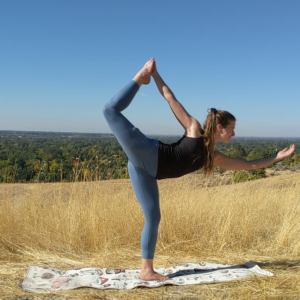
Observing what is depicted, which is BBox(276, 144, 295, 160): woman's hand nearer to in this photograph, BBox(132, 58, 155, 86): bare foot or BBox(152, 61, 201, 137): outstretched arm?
BBox(152, 61, 201, 137): outstretched arm

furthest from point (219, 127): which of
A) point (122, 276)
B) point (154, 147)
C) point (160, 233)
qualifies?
point (160, 233)

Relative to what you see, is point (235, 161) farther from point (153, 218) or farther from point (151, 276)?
point (151, 276)

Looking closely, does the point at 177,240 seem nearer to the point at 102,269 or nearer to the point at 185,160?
the point at 102,269

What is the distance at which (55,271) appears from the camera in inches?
115

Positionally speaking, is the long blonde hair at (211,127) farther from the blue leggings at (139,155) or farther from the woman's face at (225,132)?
the blue leggings at (139,155)

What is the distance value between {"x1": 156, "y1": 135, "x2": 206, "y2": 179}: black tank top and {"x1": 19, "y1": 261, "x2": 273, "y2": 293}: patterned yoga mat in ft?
2.90

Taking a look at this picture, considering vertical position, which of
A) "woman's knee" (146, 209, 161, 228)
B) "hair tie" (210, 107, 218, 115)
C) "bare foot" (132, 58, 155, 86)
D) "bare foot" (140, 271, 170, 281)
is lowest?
"bare foot" (140, 271, 170, 281)

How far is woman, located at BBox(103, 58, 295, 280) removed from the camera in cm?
240

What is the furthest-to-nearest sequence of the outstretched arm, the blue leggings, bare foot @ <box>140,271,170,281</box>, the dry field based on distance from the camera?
1. the dry field
2. bare foot @ <box>140,271,170,281</box>
3. the outstretched arm
4. the blue leggings

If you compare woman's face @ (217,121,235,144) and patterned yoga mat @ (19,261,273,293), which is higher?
woman's face @ (217,121,235,144)

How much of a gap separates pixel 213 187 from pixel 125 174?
54.0 inches

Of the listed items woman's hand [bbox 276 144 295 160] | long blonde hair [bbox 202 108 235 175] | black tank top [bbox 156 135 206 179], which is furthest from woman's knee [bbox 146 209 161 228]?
woman's hand [bbox 276 144 295 160]

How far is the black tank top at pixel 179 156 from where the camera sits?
244 centimetres

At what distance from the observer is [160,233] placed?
3.84m
